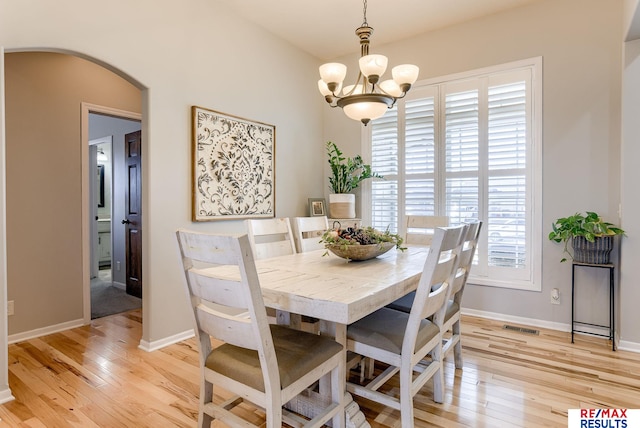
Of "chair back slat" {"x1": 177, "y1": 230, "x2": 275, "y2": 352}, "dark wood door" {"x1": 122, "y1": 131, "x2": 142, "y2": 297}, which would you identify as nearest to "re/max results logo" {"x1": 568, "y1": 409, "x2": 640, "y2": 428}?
"chair back slat" {"x1": 177, "y1": 230, "x2": 275, "y2": 352}

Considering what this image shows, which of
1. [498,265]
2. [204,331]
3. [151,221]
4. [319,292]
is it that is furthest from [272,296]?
[498,265]

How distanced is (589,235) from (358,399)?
2170mm

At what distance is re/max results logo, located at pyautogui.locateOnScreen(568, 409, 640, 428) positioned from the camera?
1.83 metres

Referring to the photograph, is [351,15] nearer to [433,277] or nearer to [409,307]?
[409,307]

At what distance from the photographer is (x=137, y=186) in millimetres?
4340

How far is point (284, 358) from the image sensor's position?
1.47m

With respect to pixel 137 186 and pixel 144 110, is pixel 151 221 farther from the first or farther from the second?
pixel 137 186

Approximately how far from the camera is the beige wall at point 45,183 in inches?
117

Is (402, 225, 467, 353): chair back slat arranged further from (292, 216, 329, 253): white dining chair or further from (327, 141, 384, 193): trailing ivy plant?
(327, 141, 384, 193): trailing ivy plant

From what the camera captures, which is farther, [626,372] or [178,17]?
[178,17]

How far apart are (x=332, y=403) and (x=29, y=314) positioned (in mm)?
2876

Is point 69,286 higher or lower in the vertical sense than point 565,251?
lower

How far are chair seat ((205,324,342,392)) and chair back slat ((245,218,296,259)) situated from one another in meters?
0.78

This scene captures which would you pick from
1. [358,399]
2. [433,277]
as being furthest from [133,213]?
[433,277]
